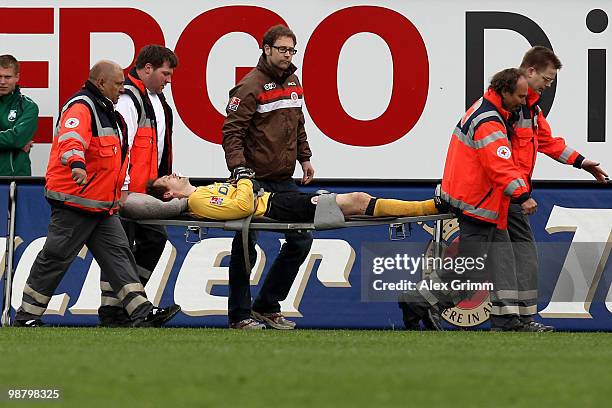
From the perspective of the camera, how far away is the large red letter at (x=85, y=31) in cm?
1175

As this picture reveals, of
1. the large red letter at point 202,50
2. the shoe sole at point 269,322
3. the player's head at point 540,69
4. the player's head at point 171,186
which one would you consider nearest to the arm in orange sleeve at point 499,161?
the player's head at point 540,69

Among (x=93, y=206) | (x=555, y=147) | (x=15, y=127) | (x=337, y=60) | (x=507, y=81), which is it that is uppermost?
(x=337, y=60)

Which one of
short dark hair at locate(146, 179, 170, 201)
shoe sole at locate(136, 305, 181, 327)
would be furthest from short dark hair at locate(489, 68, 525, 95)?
shoe sole at locate(136, 305, 181, 327)

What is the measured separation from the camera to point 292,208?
29.5ft

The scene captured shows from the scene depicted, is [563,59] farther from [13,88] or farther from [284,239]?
[13,88]

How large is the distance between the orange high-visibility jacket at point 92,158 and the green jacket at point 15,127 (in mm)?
2121

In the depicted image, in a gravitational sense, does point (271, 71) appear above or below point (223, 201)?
above

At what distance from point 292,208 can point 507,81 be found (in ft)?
5.31

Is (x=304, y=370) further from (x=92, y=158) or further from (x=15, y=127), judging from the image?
(x=15, y=127)

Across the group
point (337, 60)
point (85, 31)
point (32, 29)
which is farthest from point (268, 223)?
point (32, 29)

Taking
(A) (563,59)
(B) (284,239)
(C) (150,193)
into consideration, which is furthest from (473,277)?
(A) (563,59)

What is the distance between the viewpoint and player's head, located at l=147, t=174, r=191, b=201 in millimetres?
9281

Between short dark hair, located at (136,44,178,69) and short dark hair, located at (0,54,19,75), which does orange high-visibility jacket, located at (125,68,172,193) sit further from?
short dark hair, located at (0,54,19,75)

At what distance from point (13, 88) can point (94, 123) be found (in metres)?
2.33
